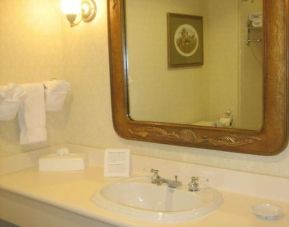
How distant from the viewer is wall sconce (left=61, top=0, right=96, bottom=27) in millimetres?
2066

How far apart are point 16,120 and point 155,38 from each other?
90 centimetres

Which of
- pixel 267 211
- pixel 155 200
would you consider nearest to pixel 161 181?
pixel 155 200

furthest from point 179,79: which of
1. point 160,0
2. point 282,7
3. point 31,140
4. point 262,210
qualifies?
point 31,140

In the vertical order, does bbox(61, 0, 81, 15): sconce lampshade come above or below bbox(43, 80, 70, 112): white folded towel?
above

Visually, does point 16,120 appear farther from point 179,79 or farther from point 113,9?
point 179,79

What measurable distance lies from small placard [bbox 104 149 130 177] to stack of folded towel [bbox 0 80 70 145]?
37cm

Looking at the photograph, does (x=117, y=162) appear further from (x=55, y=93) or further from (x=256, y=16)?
(x=256, y=16)

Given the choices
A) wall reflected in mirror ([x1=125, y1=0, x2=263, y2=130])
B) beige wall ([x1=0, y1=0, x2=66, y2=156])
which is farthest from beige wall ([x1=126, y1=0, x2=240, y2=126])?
beige wall ([x1=0, y1=0, x2=66, y2=156])

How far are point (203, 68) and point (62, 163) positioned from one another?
955mm

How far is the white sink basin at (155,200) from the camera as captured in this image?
4.71 feet

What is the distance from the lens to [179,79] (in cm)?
180

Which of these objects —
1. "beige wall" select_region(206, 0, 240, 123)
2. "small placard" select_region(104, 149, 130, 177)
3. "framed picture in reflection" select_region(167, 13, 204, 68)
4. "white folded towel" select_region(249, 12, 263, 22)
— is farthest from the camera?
"small placard" select_region(104, 149, 130, 177)

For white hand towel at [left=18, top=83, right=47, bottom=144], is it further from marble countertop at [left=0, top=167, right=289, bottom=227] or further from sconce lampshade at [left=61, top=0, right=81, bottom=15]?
sconce lampshade at [left=61, top=0, right=81, bottom=15]

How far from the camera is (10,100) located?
1879 mm
